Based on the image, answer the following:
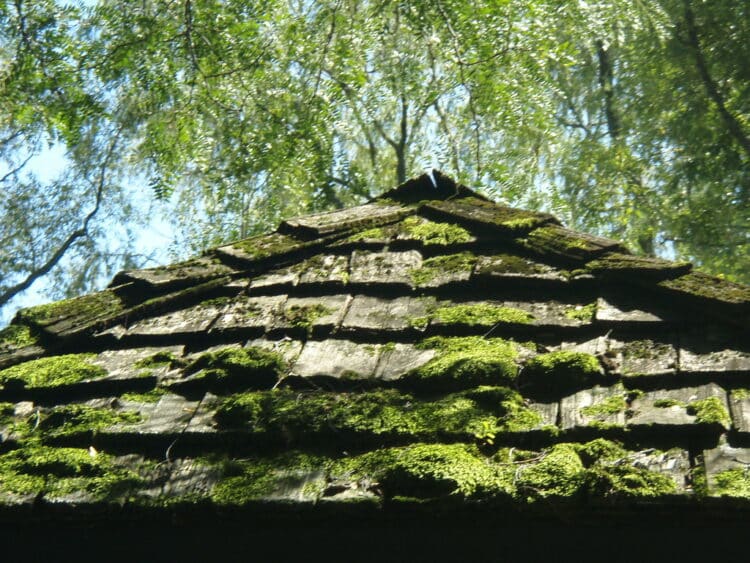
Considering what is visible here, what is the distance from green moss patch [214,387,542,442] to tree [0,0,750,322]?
341 centimetres

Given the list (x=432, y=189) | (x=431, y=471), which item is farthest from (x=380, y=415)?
(x=432, y=189)

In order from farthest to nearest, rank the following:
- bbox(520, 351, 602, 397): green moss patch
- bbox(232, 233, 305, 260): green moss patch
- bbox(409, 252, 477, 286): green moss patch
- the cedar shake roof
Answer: bbox(232, 233, 305, 260): green moss patch < bbox(409, 252, 477, 286): green moss patch < bbox(520, 351, 602, 397): green moss patch < the cedar shake roof

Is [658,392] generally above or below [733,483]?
above

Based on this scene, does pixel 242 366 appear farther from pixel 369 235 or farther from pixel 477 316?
pixel 369 235

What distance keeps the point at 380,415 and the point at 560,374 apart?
0.61 m

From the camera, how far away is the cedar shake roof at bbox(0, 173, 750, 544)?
260 centimetres

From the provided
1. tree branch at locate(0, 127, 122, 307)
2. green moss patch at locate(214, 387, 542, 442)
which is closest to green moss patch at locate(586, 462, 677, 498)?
green moss patch at locate(214, 387, 542, 442)

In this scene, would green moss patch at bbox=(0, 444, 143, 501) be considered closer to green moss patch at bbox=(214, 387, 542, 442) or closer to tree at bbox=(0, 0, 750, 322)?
green moss patch at bbox=(214, 387, 542, 442)

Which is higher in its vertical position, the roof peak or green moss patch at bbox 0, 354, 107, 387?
the roof peak

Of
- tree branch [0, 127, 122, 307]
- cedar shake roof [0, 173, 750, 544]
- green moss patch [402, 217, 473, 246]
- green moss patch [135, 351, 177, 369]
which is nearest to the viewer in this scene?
cedar shake roof [0, 173, 750, 544]

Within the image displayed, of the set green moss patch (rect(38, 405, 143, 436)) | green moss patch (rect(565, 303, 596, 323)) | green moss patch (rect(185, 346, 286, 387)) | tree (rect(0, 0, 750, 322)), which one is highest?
tree (rect(0, 0, 750, 322))

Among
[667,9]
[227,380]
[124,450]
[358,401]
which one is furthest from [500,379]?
[667,9]

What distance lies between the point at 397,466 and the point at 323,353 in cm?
85

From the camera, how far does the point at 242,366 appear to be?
133 inches
